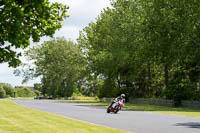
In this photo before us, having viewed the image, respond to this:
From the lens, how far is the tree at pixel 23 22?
428 inches

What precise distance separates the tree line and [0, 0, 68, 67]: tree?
31.3 m

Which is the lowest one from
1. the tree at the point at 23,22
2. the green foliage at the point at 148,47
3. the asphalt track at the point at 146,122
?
the asphalt track at the point at 146,122

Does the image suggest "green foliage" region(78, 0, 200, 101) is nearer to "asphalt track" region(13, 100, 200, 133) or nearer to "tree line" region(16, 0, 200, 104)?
"tree line" region(16, 0, 200, 104)

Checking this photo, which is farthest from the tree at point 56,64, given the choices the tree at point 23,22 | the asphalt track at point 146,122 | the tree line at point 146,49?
the tree at point 23,22

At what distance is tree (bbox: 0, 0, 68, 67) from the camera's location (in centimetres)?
1087

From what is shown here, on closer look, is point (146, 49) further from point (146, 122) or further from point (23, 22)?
point (23, 22)

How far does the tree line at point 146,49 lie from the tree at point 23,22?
31288 mm

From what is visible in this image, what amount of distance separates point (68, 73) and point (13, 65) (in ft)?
302

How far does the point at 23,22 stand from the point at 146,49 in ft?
122

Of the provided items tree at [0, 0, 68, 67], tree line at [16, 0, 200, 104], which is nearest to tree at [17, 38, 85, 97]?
tree line at [16, 0, 200, 104]

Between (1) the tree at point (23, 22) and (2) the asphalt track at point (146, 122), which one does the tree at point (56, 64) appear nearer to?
(2) the asphalt track at point (146, 122)

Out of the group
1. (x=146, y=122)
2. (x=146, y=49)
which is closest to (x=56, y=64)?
(x=146, y=49)

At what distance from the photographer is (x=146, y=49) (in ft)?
158

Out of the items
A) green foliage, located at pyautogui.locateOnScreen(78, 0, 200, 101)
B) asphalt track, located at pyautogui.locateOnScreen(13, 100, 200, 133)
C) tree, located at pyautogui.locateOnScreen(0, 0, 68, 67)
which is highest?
green foliage, located at pyautogui.locateOnScreen(78, 0, 200, 101)
